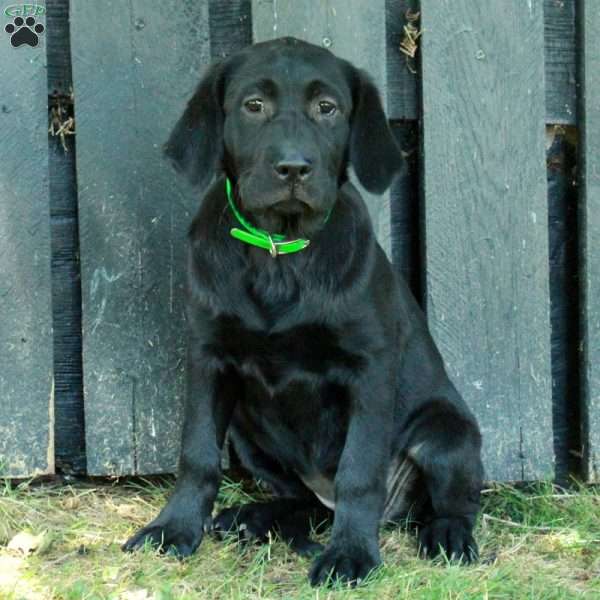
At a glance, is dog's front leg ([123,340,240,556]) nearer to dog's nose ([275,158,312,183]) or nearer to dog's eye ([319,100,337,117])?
dog's nose ([275,158,312,183])

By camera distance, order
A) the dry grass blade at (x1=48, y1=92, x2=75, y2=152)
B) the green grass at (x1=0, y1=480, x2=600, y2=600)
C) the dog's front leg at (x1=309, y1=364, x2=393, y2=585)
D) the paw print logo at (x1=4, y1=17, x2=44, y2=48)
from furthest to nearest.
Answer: the dry grass blade at (x1=48, y1=92, x2=75, y2=152)
the paw print logo at (x1=4, y1=17, x2=44, y2=48)
the dog's front leg at (x1=309, y1=364, x2=393, y2=585)
the green grass at (x1=0, y1=480, x2=600, y2=600)

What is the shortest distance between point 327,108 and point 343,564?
1417 millimetres

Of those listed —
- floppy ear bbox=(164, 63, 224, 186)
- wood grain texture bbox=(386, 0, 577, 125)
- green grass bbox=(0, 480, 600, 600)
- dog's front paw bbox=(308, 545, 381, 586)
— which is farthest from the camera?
wood grain texture bbox=(386, 0, 577, 125)

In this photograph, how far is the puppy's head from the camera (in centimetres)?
382

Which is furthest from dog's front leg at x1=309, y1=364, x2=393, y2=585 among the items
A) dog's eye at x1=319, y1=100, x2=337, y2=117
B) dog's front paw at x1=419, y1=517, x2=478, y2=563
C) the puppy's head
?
Answer: dog's eye at x1=319, y1=100, x2=337, y2=117

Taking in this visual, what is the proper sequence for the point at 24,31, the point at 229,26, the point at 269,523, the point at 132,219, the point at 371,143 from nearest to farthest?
the point at 371,143 < the point at 269,523 < the point at 24,31 < the point at 132,219 < the point at 229,26

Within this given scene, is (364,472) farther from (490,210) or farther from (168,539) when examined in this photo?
(490,210)

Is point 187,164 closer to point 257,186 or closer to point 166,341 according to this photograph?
point 257,186

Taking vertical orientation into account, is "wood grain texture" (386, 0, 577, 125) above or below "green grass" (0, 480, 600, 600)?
above

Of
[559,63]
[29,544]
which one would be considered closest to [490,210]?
[559,63]

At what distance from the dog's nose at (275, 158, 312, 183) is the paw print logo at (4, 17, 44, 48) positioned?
1272 millimetres

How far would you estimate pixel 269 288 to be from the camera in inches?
159

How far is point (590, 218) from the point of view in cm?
477

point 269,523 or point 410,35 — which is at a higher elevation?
point 410,35
